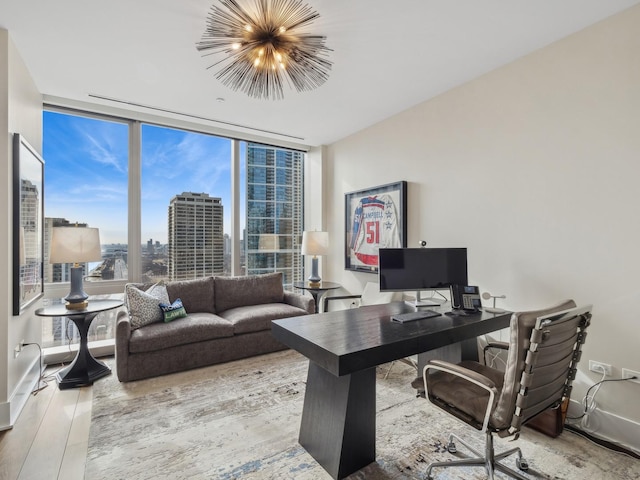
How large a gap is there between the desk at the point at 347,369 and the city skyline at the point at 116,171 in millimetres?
2822

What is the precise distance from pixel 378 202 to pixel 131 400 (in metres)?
3.08

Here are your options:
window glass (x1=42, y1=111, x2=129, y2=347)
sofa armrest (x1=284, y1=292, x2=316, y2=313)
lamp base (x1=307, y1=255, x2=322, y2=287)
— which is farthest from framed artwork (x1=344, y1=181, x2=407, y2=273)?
window glass (x1=42, y1=111, x2=129, y2=347)

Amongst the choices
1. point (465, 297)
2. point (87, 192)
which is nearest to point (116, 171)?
point (87, 192)

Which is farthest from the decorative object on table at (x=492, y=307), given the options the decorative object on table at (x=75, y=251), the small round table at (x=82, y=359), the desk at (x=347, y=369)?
the decorative object on table at (x=75, y=251)

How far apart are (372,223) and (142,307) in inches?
105

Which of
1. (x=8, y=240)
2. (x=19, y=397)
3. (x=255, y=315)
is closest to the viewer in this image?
(x=8, y=240)

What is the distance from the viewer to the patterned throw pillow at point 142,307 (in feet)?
10.5

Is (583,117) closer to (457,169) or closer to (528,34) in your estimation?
(528,34)

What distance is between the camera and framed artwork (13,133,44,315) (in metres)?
2.40

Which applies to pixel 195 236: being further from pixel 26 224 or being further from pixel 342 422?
pixel 342 422

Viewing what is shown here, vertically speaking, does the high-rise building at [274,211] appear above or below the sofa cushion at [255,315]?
above

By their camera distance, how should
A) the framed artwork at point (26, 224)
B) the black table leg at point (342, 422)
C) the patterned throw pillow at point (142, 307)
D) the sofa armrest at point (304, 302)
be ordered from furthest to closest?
the sofa armrest at point (304, 302)
the patterned throw pillow at point (142, 307)
the framed artwork at point (26, 224)
the black table leg at point (342, 422)

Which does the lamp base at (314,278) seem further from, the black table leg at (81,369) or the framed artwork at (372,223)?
the black table leg at (81,369)

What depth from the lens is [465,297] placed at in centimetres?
250
